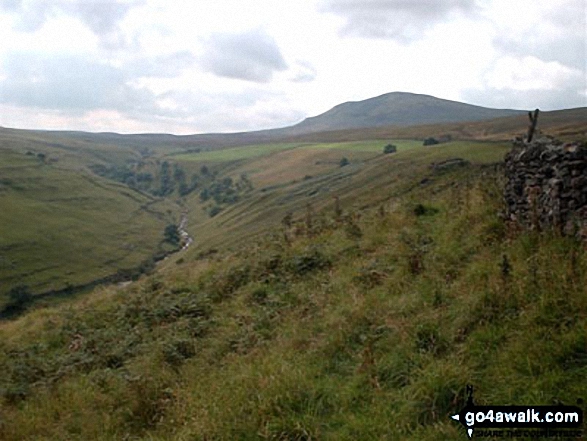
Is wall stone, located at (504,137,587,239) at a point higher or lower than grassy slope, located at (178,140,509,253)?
higher

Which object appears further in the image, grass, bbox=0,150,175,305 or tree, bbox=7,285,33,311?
grass, bbox=0,150,175,305

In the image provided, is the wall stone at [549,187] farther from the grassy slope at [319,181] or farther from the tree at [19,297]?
the tree at [19,297]

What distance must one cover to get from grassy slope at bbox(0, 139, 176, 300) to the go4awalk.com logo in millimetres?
89539

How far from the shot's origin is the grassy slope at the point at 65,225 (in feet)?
335

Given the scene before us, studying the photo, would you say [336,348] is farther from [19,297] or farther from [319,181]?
[319,181]

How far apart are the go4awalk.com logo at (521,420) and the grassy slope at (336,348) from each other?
0.15 m

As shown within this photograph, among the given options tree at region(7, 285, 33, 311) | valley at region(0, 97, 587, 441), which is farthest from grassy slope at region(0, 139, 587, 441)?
tree at region(7, 285, 33, 311)

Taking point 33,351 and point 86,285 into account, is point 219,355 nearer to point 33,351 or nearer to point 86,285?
Result: point 33,351

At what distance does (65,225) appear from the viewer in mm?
129750

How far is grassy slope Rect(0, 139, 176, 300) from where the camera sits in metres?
102

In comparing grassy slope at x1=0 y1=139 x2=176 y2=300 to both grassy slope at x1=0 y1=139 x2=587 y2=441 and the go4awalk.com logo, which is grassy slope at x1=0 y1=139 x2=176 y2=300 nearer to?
grassy slope at x1=0 y1=139 x2=587 y2=441

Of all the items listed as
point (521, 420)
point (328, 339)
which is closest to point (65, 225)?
point (328, 339)

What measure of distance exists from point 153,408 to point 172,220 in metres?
152

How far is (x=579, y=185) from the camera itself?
29.5ft
